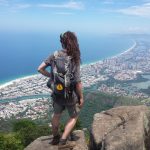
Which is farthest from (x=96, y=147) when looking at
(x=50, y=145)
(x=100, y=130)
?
(x=50, y=145)

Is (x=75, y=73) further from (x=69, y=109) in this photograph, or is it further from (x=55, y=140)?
(x=55, y=140)

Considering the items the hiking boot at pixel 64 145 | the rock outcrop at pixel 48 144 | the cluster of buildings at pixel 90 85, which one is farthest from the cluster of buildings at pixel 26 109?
the hiking boot at pixel 64 145

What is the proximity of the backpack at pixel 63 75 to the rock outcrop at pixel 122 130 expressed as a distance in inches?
49.4

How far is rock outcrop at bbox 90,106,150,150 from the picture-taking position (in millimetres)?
6684

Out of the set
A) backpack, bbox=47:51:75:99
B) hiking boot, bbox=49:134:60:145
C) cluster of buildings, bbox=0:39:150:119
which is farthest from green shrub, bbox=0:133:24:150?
cluster of buildings, bbox=0:39:150:119

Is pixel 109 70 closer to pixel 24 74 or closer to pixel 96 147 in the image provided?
pixel 24 74

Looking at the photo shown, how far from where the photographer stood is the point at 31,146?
295 inches

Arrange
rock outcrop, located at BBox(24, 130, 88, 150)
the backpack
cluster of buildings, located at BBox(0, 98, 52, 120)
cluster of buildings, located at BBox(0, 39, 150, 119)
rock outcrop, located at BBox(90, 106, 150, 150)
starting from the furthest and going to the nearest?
cluster of buildings, located at BBox(0, 39, 150, 119) < cluster of buildings, located at BBox(0, 98, 52, 120) < rock outcrop, located at BBox(24, 130, 88, 150) < rock outcrop, located at BBox(90, 106, 150, 150) < the backpack

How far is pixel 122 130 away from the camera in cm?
711

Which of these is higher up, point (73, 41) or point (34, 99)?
point (73, 41)

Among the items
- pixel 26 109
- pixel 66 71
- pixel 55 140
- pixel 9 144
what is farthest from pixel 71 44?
pixel 26 109

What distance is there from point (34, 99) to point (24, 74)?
44083mm

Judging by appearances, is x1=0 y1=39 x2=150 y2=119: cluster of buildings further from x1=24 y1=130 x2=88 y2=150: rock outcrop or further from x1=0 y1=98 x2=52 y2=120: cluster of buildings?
x1=24 y1=130 x2=88 y2=150: rock outcrop

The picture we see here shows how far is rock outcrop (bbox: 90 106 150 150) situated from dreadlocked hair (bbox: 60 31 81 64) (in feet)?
5.40
